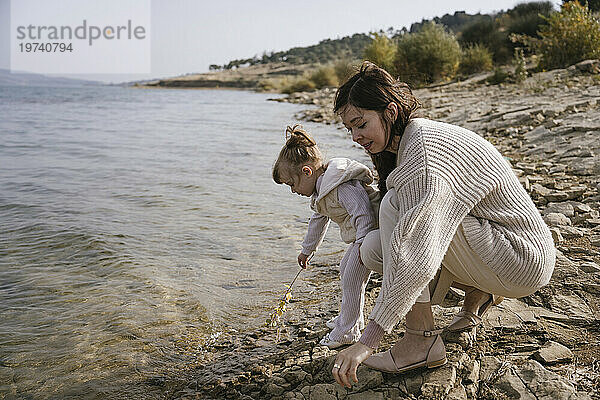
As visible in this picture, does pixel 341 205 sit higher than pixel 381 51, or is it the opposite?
pixel 381 51

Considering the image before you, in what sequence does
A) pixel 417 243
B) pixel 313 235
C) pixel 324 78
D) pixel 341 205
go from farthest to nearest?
pixel 324 78 < pixel 313 235 < pixel 341 205 < pixel 417 243

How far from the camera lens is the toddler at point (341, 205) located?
7.50 feet

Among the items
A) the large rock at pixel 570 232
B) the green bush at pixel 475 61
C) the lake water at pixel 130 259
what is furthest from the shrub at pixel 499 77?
the large rock at pixel 570 232

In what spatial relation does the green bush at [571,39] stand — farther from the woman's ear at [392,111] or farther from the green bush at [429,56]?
the woman's ear at [392,111]

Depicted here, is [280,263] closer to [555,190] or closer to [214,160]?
[555,190]

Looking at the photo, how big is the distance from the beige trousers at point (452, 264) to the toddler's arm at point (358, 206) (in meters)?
0.14

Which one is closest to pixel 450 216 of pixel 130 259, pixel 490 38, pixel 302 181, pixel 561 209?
pixel 302 181

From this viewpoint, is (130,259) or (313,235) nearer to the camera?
(313,235)

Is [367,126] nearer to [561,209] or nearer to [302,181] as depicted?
[302,181]

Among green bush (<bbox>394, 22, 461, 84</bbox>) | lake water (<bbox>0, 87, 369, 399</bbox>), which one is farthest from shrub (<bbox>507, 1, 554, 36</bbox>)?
lake water (<bbox>0, 87, 369, 399</bbox>)

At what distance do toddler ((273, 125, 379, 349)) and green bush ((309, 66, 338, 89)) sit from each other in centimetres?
2238

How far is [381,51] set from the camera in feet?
57.8

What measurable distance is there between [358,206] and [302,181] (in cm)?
38

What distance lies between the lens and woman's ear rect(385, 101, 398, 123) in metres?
1.97
